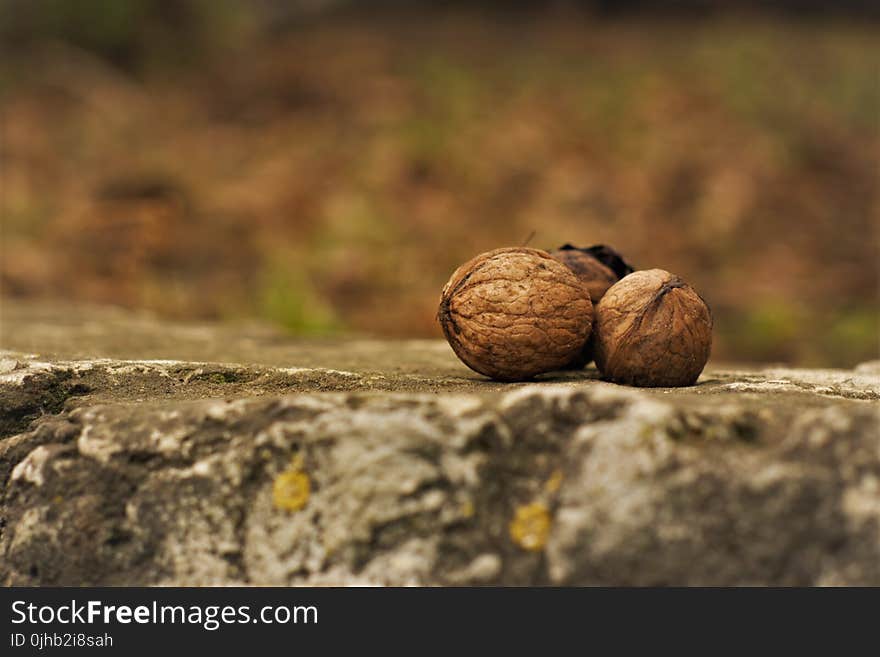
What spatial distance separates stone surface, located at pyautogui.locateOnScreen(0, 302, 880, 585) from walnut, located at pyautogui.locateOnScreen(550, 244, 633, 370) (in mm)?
528

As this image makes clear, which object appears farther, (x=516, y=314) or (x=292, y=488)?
(x=516, y=314)

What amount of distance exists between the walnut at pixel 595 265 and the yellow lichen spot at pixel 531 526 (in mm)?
1030

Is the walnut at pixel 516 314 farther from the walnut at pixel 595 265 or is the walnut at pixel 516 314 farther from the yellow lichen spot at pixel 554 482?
the yellow lichen spot at pixel 554 482

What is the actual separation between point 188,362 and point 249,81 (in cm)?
1095

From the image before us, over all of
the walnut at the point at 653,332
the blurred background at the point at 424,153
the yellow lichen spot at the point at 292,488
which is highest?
the blurred background at the point at 424,153

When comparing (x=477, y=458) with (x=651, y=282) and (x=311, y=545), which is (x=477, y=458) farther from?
(x=651, y=282)

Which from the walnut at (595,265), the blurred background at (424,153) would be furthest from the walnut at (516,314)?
the blurred background at (424,153)

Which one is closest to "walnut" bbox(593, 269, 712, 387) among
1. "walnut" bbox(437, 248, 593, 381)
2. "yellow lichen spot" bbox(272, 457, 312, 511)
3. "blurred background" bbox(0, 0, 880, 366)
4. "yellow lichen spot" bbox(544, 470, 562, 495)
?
"walnut" bbox(437, 248, 593, 381)

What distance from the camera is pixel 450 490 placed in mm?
1811

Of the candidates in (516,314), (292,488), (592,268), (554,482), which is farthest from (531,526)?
(592,268)

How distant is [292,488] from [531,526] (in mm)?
529

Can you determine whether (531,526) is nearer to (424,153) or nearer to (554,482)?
(554,482)

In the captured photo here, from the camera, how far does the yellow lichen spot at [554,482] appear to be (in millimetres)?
1778

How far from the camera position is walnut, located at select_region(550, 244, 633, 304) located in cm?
275
